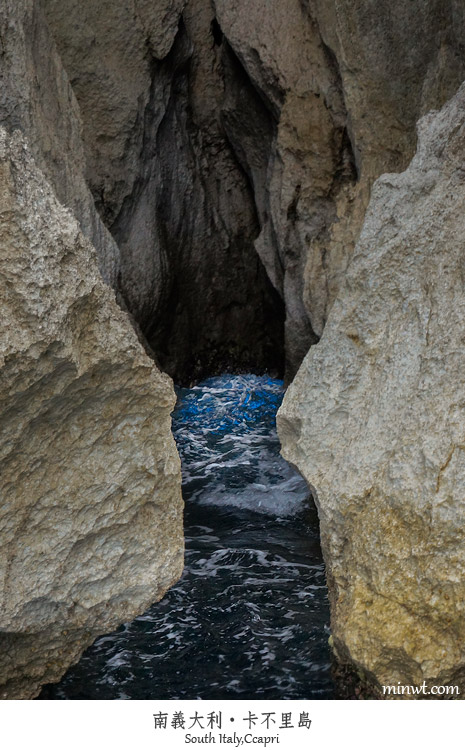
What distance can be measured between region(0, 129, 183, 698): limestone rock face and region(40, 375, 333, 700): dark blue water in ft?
1.60

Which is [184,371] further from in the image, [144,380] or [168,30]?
[144,380]

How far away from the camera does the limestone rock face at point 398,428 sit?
11.7 ft

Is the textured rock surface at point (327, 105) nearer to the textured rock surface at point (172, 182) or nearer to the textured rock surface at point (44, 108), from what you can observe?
the textured rock surface at point (172, 182)

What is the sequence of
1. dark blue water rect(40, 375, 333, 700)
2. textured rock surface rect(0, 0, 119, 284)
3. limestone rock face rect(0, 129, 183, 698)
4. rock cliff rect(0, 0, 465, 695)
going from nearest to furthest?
limestone rock face rect(0, 129, 183, 698) < rock cliff rect(0, 0, 465, 695) < dark blue water rect(40, 375, 333, 700) < textured rock surface rect(0, 0, 119, 284)

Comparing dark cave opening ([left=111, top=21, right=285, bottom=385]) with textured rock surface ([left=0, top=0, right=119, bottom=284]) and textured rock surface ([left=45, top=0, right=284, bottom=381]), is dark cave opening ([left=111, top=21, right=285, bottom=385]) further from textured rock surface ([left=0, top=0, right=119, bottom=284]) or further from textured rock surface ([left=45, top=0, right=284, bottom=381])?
textured rock surface ([left=0, top=0, right=119, bottom=284])

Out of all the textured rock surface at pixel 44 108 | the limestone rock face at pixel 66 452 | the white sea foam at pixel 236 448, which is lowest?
the white sea foam at pixel 236 448

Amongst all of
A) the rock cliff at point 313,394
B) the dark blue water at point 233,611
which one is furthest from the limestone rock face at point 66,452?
the dark blue water at point 233,611

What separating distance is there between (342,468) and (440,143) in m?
1.65

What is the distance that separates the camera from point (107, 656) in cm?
456

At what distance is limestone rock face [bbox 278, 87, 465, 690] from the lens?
3562mm

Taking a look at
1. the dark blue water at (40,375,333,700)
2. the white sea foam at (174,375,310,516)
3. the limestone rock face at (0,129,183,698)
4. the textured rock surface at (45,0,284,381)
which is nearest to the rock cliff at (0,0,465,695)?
the limestone rock face at (0,129,183,698)

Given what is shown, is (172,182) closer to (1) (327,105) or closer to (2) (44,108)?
(1) (327,105)

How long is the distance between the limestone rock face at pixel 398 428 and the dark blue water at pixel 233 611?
66 centimetres

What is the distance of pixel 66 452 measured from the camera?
372 centimetres
